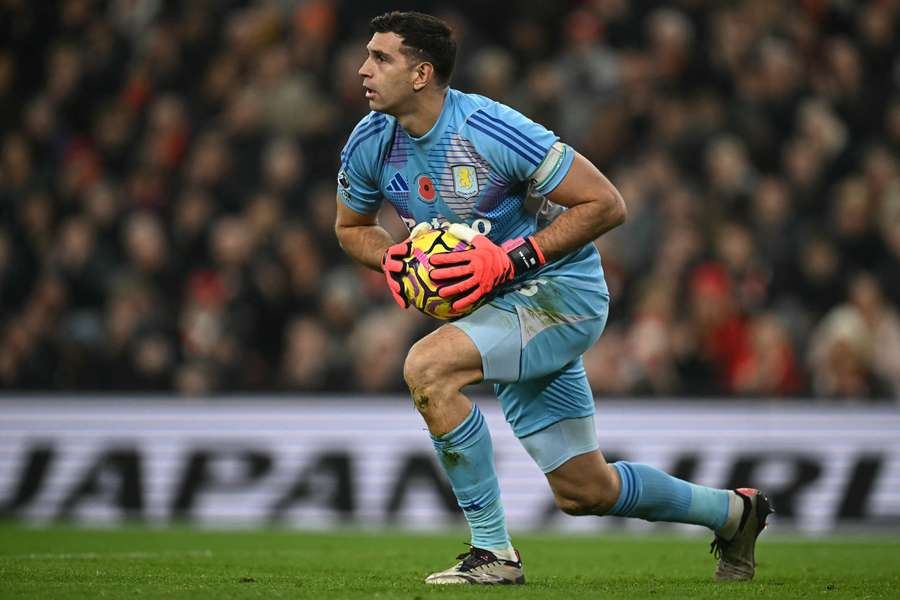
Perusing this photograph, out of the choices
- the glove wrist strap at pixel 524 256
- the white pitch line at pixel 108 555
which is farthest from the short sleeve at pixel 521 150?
the white pitch line at pixel 108 555

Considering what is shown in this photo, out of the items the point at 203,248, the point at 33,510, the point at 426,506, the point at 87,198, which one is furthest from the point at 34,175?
the point at 426,506

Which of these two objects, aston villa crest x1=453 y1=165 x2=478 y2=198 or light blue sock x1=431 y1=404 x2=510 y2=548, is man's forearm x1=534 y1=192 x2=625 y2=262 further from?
light blue sock x1=431 y1=404 x2=510 y2=548

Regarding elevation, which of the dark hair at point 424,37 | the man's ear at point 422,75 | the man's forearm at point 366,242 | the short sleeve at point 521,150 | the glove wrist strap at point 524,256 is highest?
the dark hair at point 424,37

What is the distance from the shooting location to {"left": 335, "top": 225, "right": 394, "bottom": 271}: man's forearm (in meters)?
6.23

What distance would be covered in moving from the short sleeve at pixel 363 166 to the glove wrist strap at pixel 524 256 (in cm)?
78

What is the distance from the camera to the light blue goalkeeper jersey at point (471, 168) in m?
5.74

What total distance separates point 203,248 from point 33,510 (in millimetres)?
2881

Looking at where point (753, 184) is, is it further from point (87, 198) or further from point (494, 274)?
point (494, 274)

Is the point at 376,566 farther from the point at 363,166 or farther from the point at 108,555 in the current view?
the point at 363,166

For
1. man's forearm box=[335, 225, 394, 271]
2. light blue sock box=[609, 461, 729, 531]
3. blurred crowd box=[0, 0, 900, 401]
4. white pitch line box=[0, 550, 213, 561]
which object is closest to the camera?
light blue sock box=[609, 461, 729, 531]

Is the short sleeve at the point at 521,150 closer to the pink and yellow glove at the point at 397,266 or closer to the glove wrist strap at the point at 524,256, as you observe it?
the glove wrist strap at the point at 524,256

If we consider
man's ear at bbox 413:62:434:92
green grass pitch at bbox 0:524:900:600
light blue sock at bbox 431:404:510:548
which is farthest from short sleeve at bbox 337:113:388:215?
green grass pitch at bbox 0:524:900:600

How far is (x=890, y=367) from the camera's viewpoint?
36.7 feet

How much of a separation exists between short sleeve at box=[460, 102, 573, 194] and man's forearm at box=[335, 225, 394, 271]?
71cm
